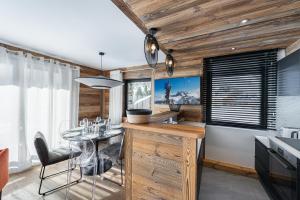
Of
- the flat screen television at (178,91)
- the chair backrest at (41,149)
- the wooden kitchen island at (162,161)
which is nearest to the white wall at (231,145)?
the flat screen television at (178,91)

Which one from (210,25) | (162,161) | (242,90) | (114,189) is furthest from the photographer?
(242,90)

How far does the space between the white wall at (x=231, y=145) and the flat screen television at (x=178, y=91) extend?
0.77 m

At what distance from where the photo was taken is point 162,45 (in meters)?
2.76

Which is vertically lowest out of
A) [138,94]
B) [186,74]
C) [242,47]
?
[138,94]

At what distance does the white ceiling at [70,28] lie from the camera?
1735mm

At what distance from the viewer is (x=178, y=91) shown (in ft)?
12.3

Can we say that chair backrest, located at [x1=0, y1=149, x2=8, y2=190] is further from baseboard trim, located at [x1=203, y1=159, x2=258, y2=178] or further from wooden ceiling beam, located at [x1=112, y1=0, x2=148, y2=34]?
baseboard trim, located at [x1=203, y1=159, x2=258, y2=178]

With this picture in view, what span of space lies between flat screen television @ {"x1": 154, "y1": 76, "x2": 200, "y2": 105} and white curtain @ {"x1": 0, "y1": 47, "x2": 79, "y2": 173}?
235 cm

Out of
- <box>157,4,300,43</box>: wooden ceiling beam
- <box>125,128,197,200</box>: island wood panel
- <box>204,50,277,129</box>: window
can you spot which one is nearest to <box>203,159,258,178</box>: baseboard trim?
<box>204,50,277,129</box>: window

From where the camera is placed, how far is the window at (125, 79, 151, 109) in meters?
4.59

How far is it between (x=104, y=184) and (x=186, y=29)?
9.24 feet

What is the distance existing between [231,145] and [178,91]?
1639 mm

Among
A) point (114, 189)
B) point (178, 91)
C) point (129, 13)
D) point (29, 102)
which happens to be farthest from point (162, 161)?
point (29, 102)

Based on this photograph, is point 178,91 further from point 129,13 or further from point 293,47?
point 129,13
